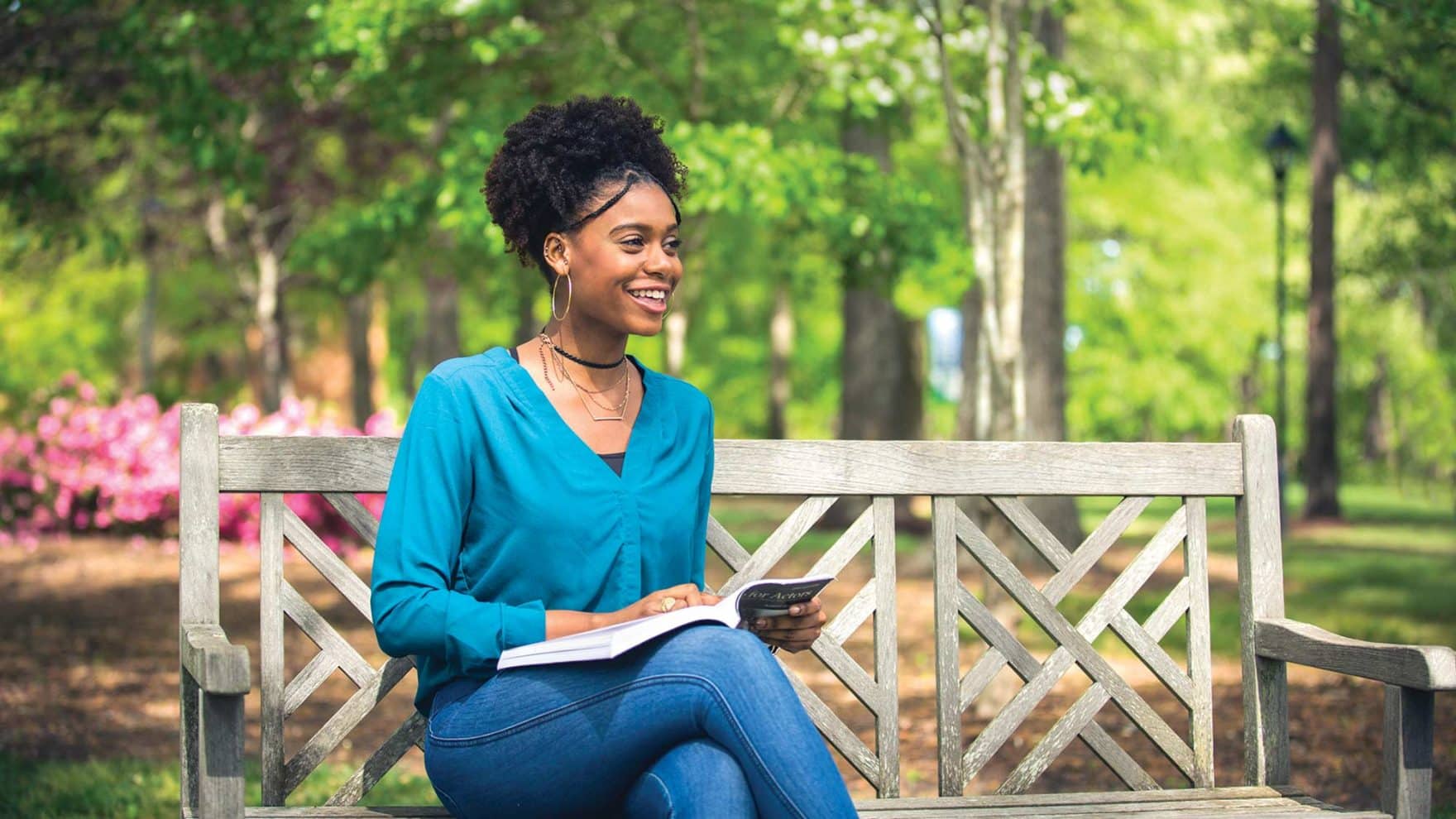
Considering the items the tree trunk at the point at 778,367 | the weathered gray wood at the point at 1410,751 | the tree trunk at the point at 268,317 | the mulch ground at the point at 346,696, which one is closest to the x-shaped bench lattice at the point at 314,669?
the weathered gray wood at the point at 1410,751

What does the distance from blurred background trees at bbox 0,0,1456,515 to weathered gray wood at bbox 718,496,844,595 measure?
364 cm

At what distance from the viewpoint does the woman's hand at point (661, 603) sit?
2.84 meters

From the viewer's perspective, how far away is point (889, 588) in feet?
12.4

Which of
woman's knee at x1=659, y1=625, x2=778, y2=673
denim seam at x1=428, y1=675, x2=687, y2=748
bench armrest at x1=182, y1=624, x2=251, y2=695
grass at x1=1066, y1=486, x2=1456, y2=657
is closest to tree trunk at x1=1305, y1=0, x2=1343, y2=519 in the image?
grass at x1=1066, y1=486, x2=1456, y2=657

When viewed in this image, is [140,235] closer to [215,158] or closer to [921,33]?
[215,158]

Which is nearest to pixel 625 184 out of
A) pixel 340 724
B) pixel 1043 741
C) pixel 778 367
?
pixel 340 724

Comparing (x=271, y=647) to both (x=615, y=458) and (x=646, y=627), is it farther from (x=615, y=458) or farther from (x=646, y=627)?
(x=646, y=627)

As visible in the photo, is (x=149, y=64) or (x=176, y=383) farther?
(x=176, y=383)

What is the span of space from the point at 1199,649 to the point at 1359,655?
57cm

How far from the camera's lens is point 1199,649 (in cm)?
393

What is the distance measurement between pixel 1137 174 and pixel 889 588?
811 inches

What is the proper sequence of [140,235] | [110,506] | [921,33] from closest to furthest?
[921,33]
[110,506]
[140,235]

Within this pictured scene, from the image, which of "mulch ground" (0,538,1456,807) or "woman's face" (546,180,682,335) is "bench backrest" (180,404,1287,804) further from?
"mulch ground" (0,538,1456,807)

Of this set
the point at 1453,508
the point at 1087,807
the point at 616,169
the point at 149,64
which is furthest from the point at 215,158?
the point at 1453,508
